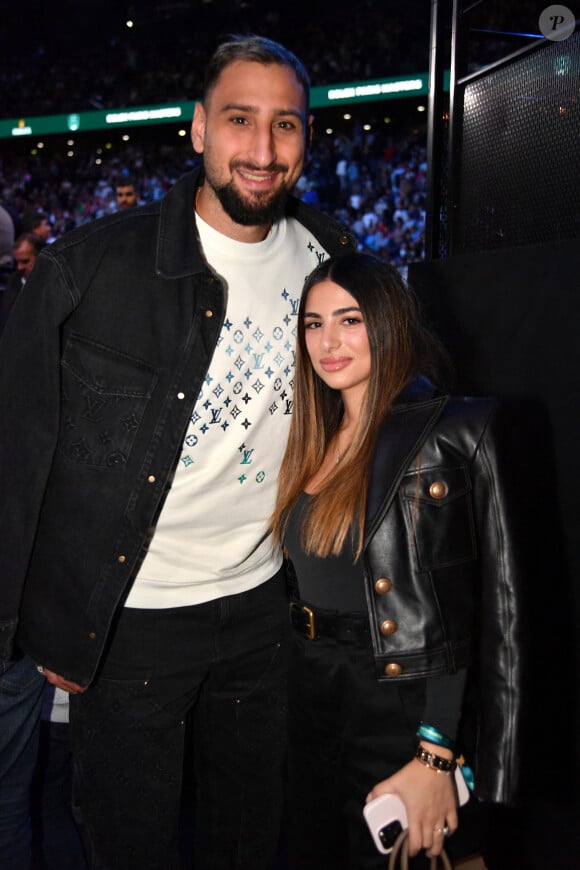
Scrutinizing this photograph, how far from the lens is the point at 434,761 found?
1.47 metres

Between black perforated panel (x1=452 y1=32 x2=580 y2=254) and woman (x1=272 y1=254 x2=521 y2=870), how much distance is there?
1.71 ft

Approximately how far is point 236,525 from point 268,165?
32.7 inches

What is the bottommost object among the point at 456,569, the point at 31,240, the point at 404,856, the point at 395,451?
the point at 404,856

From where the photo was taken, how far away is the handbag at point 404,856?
142cm

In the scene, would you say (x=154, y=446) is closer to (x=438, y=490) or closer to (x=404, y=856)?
(x=438, y=490)

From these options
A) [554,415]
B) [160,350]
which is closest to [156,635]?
[160,350]

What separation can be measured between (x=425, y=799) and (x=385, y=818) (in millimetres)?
81

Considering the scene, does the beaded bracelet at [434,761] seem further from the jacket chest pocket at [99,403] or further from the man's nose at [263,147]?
the man's nose at [263,147]

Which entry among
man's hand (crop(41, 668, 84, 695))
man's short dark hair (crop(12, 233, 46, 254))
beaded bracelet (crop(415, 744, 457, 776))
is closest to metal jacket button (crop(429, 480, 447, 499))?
beaded bracelet (crop(415, 744, 457, 776))

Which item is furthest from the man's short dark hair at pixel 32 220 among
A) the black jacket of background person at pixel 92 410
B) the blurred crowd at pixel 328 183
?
the blurred crowd at pixel 328 183

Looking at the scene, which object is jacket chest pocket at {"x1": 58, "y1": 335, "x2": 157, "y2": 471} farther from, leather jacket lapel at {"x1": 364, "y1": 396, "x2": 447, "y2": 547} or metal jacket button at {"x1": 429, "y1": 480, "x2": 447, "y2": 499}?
metal jacket button at {"x1": 429, "y1": 480, "x2": 447, "y2": 499}

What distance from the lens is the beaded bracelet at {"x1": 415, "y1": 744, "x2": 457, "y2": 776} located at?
1474mm

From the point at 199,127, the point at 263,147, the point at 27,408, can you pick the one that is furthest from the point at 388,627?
the point at 199,127

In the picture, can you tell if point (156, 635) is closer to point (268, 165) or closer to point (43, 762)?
point (43, 762)
